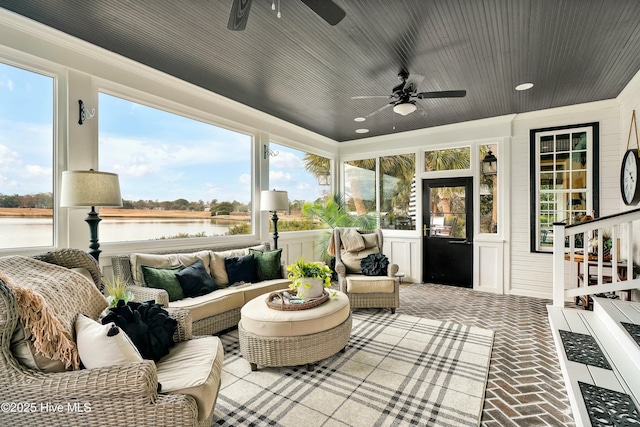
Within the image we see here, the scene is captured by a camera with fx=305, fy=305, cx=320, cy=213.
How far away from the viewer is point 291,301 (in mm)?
2771

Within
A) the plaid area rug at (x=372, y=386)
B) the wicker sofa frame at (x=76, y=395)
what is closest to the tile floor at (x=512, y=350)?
the plaid area rug at (x=372, y=386)

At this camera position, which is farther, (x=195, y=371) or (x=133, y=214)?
(x=133, y=214)

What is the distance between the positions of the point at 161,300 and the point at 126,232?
1153 mm

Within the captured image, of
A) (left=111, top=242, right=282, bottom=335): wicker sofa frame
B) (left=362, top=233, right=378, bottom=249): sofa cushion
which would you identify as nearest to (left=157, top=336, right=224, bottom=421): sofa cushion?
(left=111, top=242, right=282, bottom=335): wicker sofa frame

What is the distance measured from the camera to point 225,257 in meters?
3.88

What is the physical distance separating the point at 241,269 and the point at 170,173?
150cm

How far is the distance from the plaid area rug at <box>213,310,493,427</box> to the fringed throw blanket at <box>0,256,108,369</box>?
40.6 inches

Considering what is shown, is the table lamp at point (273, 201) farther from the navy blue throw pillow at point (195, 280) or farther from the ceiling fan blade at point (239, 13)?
the ceiling fan blade at point (239, 13)

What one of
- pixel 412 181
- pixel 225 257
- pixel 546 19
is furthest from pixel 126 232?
pixel 412 181

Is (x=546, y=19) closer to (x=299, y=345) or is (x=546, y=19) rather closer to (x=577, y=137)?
(x=577, y=137)

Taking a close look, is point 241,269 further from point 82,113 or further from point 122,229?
point 82,113

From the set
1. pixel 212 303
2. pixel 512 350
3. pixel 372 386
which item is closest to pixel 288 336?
pixel 372 386

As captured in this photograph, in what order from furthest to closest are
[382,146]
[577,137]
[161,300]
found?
[382,146], [577,137], [161,300]

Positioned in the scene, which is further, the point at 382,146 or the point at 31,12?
the point at 382,146
